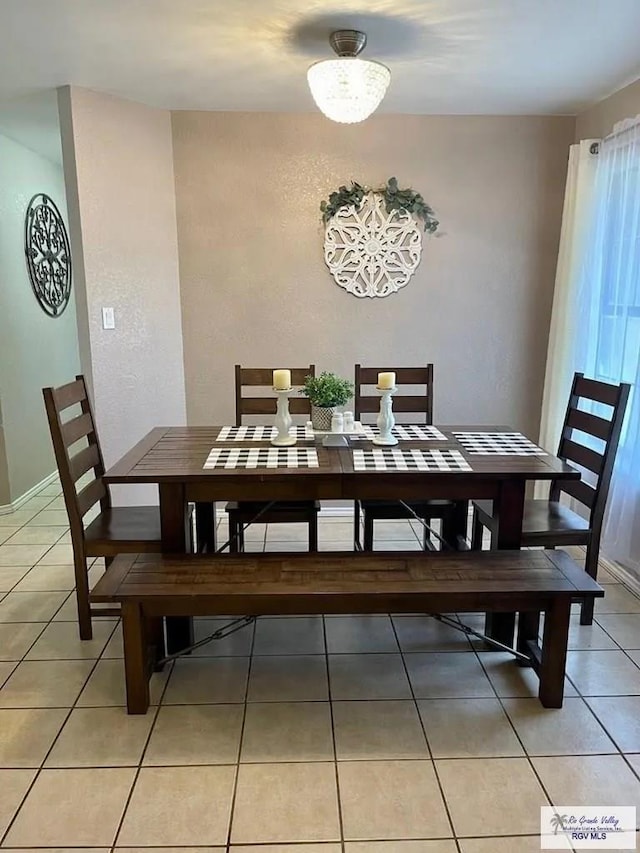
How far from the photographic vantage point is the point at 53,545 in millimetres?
3330

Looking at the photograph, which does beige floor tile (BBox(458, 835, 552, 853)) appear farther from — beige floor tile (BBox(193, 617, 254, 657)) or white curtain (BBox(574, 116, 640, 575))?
white curtain (BBox(574, 116, 640, 575))

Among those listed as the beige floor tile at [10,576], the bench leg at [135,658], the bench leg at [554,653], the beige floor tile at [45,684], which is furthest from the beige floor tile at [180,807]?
the beige floor tile at [10,576]

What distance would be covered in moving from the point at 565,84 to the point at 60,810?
136 inches

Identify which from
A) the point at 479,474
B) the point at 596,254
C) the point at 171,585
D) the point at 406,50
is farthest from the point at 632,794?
the point at 406,50

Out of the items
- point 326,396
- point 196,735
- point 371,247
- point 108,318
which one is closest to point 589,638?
point 326,396

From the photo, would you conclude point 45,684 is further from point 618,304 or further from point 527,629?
point 618,304

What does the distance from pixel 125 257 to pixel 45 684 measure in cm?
213

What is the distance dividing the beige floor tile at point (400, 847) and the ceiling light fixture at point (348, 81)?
7.72 feet

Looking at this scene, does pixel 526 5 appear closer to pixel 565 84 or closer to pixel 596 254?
pixel 565 84

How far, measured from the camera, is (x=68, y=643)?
238cm

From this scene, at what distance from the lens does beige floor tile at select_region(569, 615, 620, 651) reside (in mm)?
2357

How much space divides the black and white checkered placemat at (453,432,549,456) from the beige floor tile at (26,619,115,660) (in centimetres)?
160

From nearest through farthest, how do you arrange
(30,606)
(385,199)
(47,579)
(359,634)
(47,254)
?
(359,634) → (30,606) → (47,579) → (385,199) → (47,254)

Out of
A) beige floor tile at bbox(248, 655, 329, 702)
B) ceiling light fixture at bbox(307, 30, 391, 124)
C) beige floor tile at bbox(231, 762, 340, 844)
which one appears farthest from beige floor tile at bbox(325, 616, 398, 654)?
ceiling light fixture at bbox(307, 30, 391, 124)
